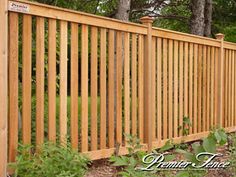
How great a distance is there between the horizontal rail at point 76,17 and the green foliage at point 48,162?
1.20 metres

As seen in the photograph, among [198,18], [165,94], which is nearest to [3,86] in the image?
[165,94]

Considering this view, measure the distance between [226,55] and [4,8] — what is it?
4399mm

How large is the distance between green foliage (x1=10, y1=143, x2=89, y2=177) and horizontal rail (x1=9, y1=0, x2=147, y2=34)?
120 cm

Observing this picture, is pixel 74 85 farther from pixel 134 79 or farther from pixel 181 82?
pixel 181 82

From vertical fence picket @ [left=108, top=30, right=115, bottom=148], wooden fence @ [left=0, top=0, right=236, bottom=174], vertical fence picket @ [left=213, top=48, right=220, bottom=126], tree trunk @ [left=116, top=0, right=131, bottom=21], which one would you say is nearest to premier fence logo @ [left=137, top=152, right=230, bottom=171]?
vertical fence picket @ [left=108, top=30, right=115, bottom=148]

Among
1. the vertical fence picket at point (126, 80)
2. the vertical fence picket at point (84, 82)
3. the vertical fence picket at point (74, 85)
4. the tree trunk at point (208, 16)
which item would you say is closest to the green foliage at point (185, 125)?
the vertical fence picket at point (126, 80)

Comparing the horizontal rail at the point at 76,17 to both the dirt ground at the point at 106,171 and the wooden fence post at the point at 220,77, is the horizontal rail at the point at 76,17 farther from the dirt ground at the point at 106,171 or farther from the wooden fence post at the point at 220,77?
the wooden fence post at the point at 220,77

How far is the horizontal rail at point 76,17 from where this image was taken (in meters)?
3.73

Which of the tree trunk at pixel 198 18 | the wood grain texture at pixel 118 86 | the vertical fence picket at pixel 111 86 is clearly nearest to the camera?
the vertical fence picket at pixel 111 86

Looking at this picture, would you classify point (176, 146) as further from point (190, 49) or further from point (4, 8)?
point (4, 8)

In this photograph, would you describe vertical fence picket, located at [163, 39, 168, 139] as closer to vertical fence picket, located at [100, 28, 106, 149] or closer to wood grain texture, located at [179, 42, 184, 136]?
wood grain texture, located at [179, 42, 184, 136]

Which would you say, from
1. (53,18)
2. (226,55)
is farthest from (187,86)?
(53,18)

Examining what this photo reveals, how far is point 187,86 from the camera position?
5.90 meters

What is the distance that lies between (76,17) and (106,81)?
0.85 metres
